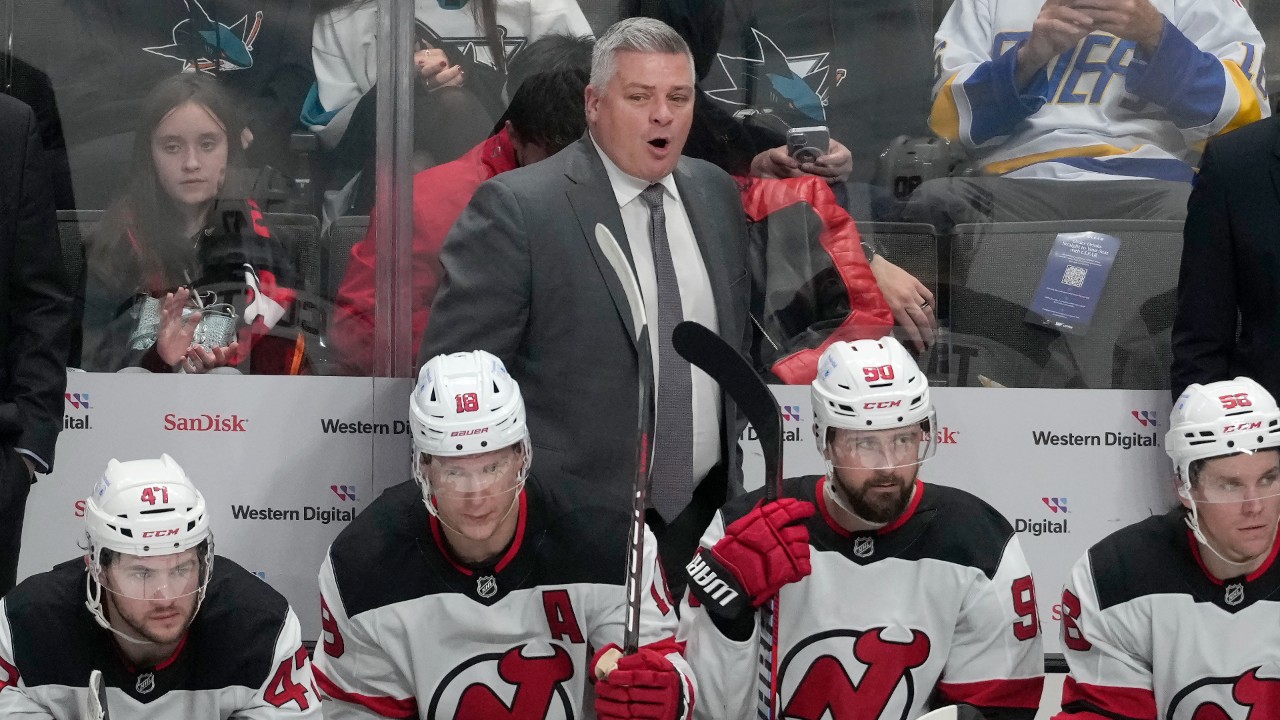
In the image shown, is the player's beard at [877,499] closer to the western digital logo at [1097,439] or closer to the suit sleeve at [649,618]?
the suit sleeve at [649,618]

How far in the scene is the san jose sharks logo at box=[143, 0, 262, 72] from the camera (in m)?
3.74

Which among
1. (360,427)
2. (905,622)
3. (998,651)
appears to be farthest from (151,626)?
(998,651)

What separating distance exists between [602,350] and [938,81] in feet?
3.66

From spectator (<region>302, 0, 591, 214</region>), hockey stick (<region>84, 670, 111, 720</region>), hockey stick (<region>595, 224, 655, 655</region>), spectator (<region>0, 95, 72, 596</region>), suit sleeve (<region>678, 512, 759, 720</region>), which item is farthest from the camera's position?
spectator (<region>302, 0, 591, 214</region>)

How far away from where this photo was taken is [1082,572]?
2842mm

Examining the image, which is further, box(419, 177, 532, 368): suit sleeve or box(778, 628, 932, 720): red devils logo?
box(419, 177, 532, 368): suit sleeve

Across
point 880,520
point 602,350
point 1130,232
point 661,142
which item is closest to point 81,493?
point 602,350

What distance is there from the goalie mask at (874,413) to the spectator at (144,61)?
1525 millimetres

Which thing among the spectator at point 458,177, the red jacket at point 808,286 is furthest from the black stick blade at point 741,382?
the spectator at point 458,177

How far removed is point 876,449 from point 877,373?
13cm

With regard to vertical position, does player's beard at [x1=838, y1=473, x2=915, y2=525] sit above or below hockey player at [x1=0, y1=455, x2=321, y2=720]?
above

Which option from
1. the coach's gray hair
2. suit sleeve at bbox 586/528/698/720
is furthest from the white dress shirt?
suit sleeve at bbox 586/528/698/720

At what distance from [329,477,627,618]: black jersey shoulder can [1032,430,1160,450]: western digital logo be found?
4.13ft

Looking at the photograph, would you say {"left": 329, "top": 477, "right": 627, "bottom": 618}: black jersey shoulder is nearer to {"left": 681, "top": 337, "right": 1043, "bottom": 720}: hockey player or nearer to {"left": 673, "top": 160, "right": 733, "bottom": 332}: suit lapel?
{"left": 681, "top": 337, "right": 1043, "bottom": 720}: hockey player
